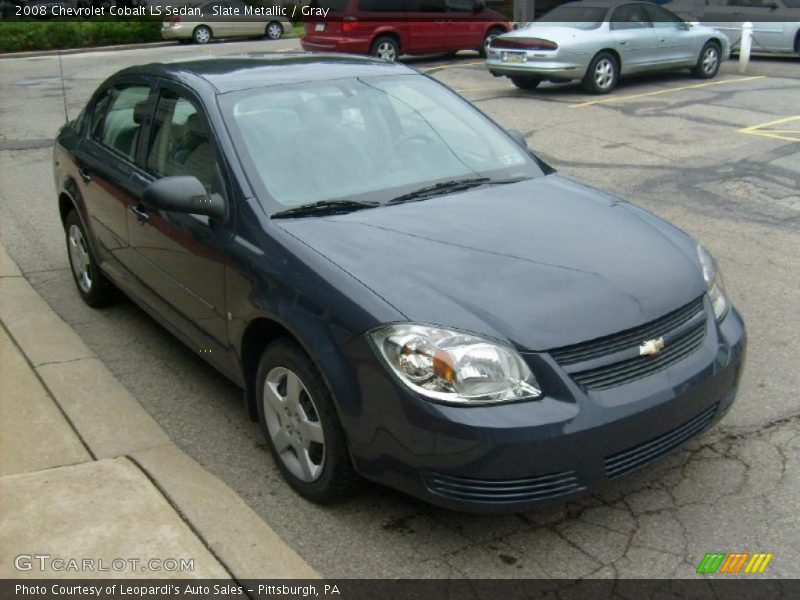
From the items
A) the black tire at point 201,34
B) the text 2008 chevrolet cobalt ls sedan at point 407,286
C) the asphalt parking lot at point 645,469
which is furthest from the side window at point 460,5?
the text 2008 chevrolet cobalt ls sedan at point 407,286

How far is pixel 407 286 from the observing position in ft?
11.8

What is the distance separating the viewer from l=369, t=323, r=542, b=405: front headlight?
3.32 meters

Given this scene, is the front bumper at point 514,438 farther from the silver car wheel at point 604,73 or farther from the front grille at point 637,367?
the silver car wheel at point 604,73

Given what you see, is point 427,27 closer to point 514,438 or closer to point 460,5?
point 460,5

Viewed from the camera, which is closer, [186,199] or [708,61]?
[186,199]

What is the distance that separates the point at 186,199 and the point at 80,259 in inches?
99.2

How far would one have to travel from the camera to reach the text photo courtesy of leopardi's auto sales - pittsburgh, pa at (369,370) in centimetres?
336

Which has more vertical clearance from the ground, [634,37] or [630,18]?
[630,18]

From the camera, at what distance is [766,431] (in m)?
4.41

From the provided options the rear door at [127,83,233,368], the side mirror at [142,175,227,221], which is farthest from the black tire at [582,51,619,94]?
the side mirror at [142,175,227,221]

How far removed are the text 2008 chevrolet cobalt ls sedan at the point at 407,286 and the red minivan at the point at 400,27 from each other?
13955mm

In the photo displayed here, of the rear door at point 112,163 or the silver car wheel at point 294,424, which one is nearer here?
the silver car wheel at point 294,424

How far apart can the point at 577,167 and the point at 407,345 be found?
23.4 ft

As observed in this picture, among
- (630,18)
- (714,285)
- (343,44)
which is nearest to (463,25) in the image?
(343,44)
